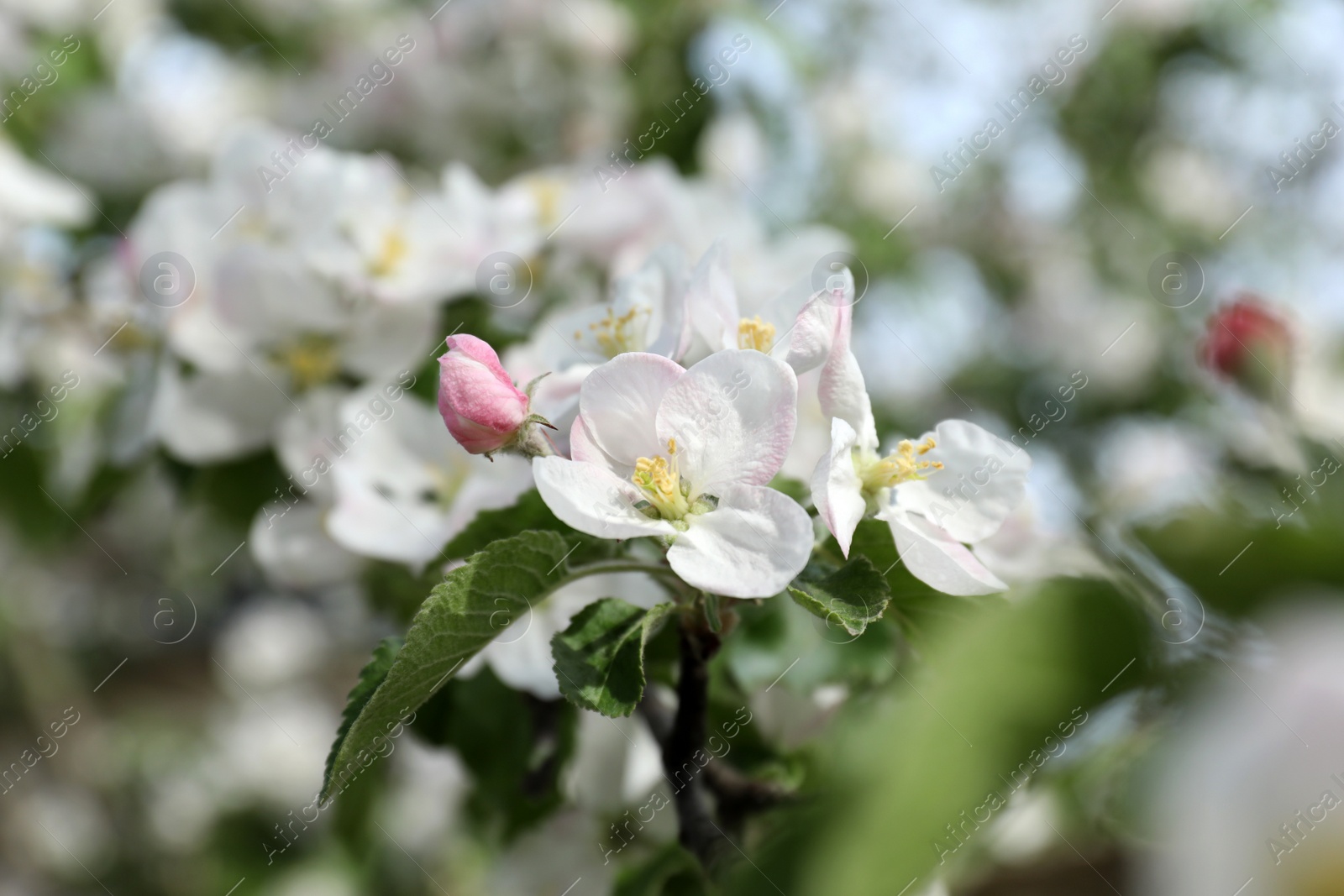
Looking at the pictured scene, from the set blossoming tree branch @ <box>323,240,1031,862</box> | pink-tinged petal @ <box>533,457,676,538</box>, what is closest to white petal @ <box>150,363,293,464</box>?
blossoming tree branch @ <box>323,240,1031,862</box>

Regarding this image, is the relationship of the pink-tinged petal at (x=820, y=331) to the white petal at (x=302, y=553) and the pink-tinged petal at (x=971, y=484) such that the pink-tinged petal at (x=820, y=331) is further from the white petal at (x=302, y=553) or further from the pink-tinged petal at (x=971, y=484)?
the white petal at (x=302, y=553)

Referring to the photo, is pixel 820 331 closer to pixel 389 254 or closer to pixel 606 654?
pixel 606 654

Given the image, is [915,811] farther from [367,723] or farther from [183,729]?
[183,729]

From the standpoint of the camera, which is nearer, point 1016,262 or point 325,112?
point 325,112

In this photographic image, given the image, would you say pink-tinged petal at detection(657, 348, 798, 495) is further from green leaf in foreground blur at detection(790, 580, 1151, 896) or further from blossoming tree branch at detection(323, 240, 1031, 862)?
green leaf in foreground blur at detection(790, 580, 1151, 896)

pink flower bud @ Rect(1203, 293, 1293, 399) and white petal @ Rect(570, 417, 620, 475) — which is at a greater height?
pink flower bud @ Rect(1203, 293, 1293, 399)

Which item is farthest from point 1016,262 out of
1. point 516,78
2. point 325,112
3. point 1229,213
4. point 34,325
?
point 34,325

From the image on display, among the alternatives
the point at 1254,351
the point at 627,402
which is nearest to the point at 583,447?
the point at 627,402
